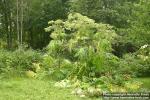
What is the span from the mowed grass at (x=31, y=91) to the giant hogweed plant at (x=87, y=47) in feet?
5.14

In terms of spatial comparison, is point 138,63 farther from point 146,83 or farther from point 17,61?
point 17,61

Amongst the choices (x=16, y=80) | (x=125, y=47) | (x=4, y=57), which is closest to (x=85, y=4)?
(x=125, y=47)

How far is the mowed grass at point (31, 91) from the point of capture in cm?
1532

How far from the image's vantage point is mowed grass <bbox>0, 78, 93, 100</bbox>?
15.3m

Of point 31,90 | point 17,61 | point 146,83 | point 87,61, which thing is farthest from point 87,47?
point 17,61

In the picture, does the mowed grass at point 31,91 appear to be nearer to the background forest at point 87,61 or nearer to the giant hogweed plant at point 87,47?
the background forest at point 87,61

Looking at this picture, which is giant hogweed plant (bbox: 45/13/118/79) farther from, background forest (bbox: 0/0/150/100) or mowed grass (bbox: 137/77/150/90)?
mowed grass (bbox: 137/77/150/90)

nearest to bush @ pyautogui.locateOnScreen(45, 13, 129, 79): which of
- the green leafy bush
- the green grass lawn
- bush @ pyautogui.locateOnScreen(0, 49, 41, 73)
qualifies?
the green leafy bush

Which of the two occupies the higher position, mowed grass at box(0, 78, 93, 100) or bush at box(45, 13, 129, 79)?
bush at box(45, 13, 129, 79)

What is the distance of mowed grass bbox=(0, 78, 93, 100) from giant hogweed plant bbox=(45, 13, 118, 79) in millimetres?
1567

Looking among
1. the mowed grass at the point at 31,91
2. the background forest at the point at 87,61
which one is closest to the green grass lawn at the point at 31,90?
the mowed grass at the point at 31,91

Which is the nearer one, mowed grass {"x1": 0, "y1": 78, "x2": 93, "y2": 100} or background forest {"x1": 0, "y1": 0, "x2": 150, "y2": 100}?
mowed grass {"x1": 0, "y1": 78, "x2": 93, "y2": 100}

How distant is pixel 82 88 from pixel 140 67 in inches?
201

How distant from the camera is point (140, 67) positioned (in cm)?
2088
